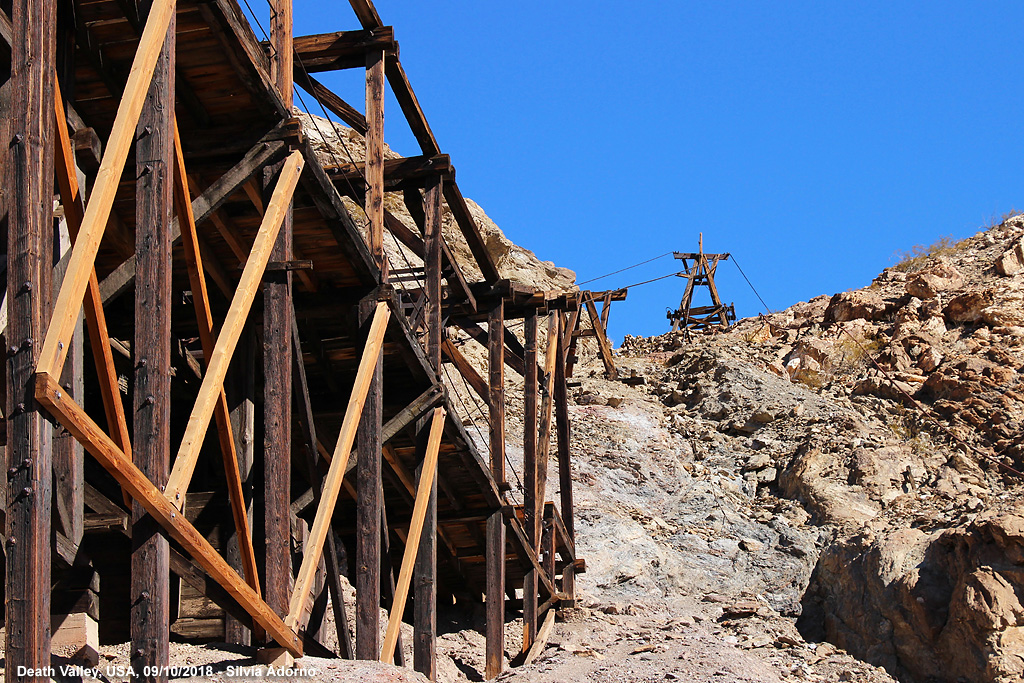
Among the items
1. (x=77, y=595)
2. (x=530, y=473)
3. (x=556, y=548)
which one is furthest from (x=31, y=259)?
(x=556, y=548)

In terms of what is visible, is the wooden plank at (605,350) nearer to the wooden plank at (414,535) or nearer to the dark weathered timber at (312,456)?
the wooden plank at (414,535)

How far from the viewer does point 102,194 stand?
5.58 meters

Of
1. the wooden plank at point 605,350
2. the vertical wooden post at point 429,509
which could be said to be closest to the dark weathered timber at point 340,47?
the vertical wooden post at point 429,509

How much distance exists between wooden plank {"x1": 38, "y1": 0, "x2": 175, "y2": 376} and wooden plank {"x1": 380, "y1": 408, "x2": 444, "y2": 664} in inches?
188

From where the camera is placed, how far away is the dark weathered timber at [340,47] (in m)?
10.5

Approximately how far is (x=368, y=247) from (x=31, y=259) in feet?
15.5

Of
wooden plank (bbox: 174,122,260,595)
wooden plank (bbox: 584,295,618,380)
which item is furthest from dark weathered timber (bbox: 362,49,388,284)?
wooden plank (bbox: 584,295,618,380)

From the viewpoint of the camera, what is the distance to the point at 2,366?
741 centimetres

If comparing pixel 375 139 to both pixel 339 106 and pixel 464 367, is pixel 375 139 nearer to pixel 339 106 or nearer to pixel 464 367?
pixel 339 106

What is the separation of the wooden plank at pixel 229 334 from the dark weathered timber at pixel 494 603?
6421mm

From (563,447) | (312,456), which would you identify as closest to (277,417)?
(312,456)

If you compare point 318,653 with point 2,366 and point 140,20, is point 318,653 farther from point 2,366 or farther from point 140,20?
point 140,20

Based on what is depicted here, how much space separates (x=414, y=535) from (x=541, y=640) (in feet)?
15.8

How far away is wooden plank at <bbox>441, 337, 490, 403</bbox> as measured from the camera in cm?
1429
